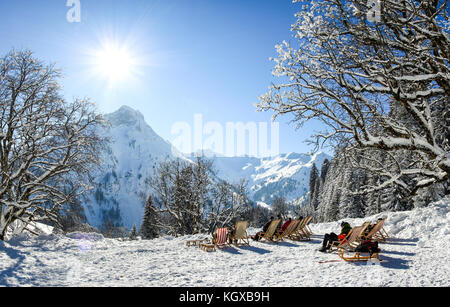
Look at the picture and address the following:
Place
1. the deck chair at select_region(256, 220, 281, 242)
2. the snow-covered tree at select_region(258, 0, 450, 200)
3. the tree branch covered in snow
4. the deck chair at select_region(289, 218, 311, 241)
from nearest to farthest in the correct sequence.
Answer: the snow-covered tree at select_region(258, 0, 450, 200), the deck chair at select_region(256, 220, 281, 242), the deck chair at select_region(289, 218, 311, 241), the tree branch covered in snow

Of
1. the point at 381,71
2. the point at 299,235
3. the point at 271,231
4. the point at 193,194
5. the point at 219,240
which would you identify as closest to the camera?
the point at 381,71

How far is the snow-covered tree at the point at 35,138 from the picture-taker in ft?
38.8

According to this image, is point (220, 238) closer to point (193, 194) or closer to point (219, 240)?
point (219, 240)

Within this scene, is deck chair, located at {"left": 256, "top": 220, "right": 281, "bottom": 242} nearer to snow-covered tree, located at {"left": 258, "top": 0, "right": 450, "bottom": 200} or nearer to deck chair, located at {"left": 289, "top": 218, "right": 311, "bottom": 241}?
deck chair, located at {"left": 289, "top": 218, "right": 311, "bottom": 241}

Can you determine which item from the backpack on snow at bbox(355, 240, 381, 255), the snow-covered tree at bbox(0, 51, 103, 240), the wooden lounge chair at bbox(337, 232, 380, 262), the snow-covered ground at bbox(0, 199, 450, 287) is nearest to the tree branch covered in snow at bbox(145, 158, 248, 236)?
the snow-covered tree at bbox(0, 51, 103, 240)

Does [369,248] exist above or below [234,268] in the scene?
above

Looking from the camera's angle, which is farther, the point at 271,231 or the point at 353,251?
the point at 271,231

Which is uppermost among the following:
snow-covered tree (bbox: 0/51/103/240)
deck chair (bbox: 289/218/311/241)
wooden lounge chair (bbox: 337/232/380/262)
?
snow-covered tree (bbox: 0/51/103/240)

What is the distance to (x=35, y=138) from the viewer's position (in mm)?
11961

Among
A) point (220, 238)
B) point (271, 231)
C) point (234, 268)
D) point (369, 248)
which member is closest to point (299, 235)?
point (271, 231)

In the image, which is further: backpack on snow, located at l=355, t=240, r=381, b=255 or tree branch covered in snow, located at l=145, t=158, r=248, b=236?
tree branch covered in snow, located at l=145, t=158, r=248, b=236

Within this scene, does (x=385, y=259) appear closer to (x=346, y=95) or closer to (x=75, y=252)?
(x=346, y=95)

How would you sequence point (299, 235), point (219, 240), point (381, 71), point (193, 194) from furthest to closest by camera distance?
1. point (193, 194)
2. point (299, 235)
3. point (219, 240)
4. point (381, 71)

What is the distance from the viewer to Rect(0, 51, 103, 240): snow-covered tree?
11.8 meters
